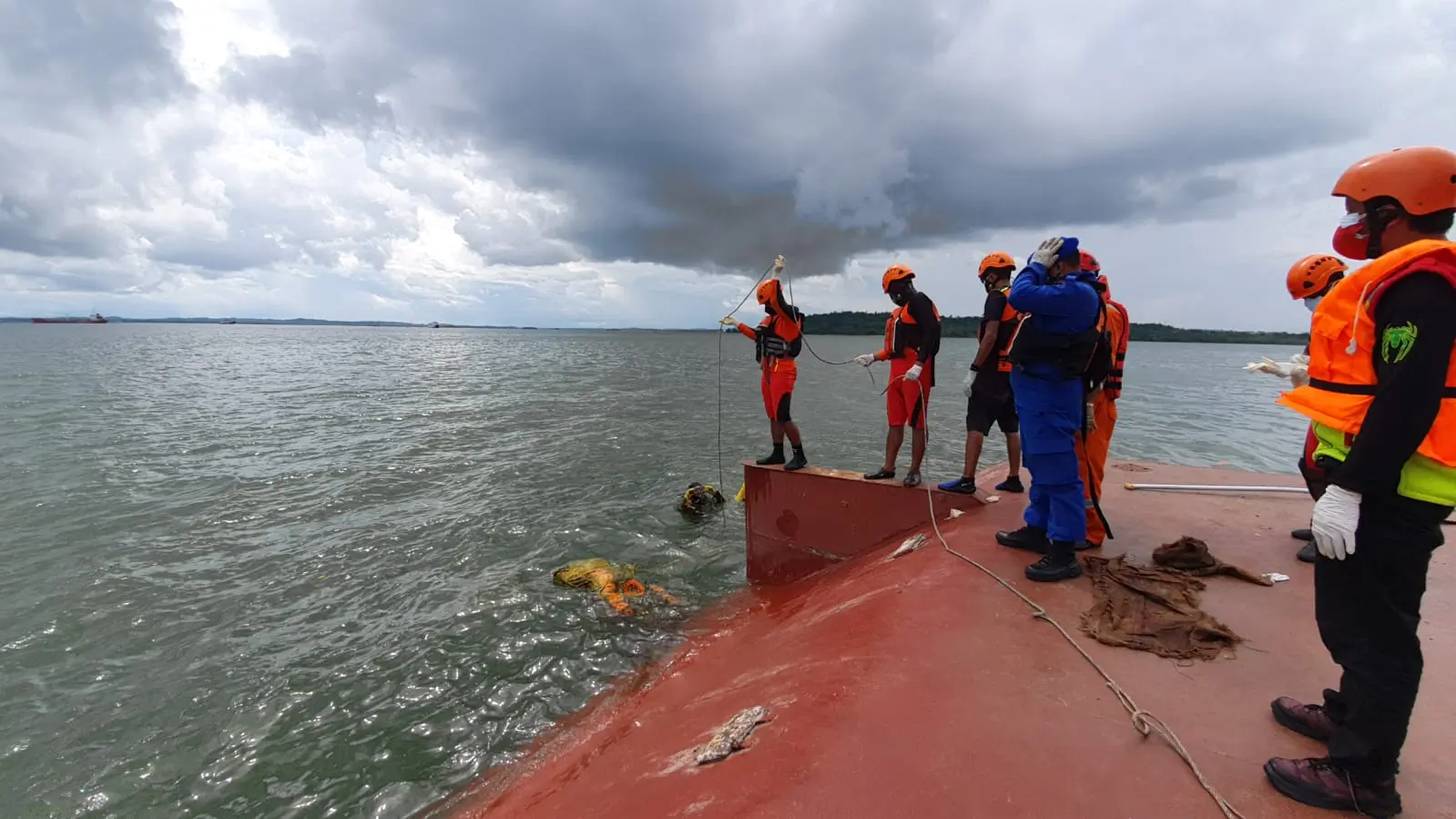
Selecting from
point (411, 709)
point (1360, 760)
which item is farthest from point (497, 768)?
point (1360, 760)

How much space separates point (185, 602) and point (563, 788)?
19.3 ft

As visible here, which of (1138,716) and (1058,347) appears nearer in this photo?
(1138,716)

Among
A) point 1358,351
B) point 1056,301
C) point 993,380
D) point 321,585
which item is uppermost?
point 1056,301

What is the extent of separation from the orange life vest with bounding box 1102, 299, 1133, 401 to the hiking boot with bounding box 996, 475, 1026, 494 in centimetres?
149

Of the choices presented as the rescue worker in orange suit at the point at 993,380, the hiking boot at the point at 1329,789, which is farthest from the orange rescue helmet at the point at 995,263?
the hiking boot at the point at 1329,789

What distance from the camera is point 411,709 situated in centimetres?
490

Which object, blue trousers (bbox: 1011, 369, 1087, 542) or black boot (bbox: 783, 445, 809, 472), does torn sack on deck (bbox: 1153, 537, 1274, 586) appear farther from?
black boot (bbox: 783, 445, 809, 472)

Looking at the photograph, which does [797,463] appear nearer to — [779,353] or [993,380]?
[779,353]

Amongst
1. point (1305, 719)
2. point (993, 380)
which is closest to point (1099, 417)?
point (993, 380)

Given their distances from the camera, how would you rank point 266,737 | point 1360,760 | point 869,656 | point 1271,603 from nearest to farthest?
point 1360,760
point 869,656
point 1271,603
point 266,737

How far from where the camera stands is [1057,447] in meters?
4.12

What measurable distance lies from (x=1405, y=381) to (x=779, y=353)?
5.35m

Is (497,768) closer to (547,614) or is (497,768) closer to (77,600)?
(547,614)

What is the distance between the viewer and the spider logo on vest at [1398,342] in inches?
76.2
